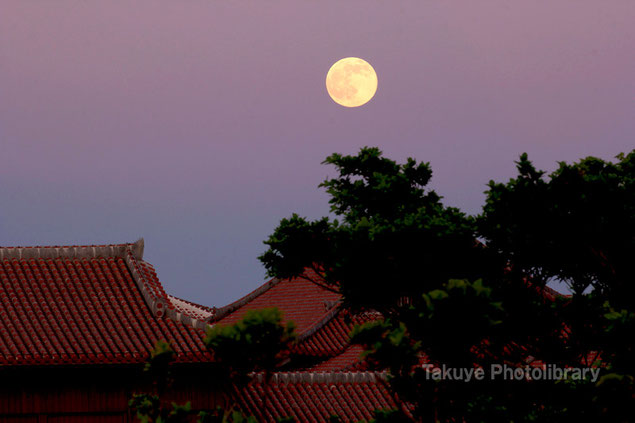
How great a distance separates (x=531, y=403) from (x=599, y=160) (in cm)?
553

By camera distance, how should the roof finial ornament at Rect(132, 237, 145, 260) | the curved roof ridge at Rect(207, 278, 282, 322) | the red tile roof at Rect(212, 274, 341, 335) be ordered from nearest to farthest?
1. the roof finial ornament at Rect(132, 237, 145, 260)
2. the red tile roof at Rect(212, 274, 341, 335)
3. the curved roof ridge at Rect(207, 278, 282, 322)

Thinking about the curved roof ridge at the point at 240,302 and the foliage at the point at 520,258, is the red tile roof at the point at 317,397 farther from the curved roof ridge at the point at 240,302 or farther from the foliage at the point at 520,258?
the curved roof ridge at the point at 240,302

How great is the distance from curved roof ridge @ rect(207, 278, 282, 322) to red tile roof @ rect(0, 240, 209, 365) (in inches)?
536

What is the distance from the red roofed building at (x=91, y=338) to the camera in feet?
73.5

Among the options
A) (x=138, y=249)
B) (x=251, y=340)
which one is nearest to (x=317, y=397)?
(x=138, y=249)

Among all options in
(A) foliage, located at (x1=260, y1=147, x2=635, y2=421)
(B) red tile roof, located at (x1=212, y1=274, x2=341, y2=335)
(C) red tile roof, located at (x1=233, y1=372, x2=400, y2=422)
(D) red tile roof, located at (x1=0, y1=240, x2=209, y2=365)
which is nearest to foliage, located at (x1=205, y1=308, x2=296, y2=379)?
(A) foliage, located at (x1=260, y1=147, x2=635, y2=421)

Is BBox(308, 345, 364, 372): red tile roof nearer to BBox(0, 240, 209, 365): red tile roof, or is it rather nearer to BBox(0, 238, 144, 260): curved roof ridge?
BBox(0, 240, 209, 365): red tile roof

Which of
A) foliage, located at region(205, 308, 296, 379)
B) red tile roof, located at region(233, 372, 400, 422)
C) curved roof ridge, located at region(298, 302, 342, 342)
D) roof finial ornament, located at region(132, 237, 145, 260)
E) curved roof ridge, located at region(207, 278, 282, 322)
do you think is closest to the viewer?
foliage, located at region(205, 308, 296, 379)

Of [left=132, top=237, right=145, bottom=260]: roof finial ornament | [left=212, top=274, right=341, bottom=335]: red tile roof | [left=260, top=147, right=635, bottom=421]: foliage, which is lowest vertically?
[left=260, top=147, right=635, bottom=421]: foliage

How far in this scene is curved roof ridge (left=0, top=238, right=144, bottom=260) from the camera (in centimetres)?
2538

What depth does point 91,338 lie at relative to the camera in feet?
74.4

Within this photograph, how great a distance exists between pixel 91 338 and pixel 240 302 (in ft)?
54.9

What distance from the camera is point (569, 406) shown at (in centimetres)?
1795

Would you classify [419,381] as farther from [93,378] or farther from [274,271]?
[93,378]
